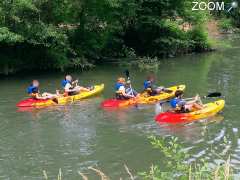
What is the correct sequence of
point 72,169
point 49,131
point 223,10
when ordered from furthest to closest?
point 223,10
point 49,131
point 72,169

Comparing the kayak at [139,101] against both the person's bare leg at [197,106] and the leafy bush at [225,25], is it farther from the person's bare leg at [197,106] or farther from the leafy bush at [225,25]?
the leafy bush at [225,25]

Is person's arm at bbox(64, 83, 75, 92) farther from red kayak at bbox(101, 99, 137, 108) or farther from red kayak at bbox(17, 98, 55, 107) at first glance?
red kayak at bbox(101, 99, 137, 108)

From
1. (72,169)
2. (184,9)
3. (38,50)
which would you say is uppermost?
(184,9)

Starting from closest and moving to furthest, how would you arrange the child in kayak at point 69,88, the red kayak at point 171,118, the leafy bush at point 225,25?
the red kayak at point 171,118 < the child in kayak at point 69,88 < the leafy bush at point 225,25

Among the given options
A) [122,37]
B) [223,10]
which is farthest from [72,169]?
[223,10]

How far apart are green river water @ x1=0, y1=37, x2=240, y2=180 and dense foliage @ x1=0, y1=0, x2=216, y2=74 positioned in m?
2.77

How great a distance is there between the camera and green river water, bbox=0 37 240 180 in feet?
37.3

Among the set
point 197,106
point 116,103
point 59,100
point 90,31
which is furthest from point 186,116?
point 90,31

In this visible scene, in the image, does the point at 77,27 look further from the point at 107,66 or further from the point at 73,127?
the point at 73,127

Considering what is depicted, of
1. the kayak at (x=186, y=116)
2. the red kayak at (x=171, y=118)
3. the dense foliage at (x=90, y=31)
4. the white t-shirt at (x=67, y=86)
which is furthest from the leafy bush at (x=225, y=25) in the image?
the red kayak at (x=171, y=118)

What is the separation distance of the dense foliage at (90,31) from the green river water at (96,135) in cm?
277

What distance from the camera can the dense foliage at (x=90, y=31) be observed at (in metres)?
22.9

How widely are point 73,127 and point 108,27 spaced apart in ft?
47.9

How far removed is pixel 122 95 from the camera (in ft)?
58.2
